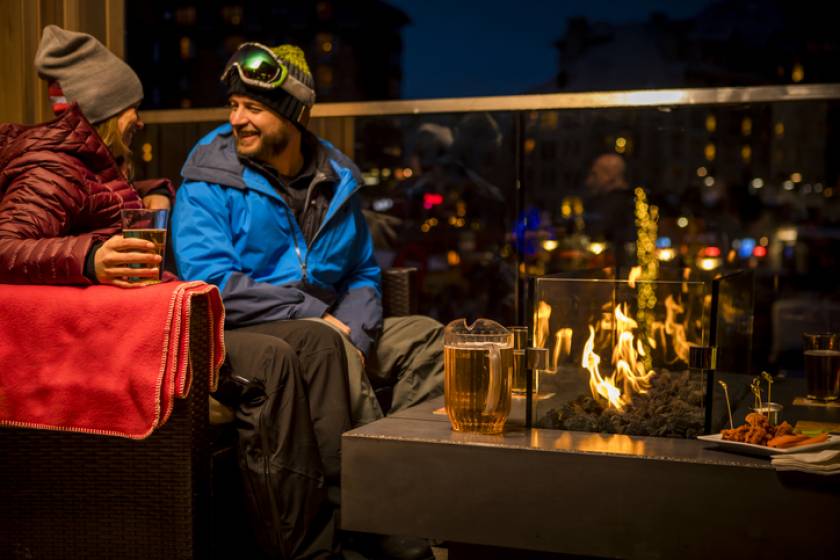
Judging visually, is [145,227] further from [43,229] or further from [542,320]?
[542,320]

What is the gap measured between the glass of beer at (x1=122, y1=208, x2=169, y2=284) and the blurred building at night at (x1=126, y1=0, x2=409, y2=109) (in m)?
59.6

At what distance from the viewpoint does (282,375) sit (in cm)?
248

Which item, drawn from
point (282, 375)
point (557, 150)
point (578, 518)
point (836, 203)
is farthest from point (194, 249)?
point (557, 150)

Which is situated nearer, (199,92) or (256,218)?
(256,218)

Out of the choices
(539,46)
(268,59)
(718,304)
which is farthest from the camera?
(539,46)

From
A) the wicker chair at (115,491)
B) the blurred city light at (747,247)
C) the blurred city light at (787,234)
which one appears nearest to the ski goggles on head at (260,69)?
the wicker chair at (115,491)

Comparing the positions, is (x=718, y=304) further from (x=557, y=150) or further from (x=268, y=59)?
(x=557, y=150)

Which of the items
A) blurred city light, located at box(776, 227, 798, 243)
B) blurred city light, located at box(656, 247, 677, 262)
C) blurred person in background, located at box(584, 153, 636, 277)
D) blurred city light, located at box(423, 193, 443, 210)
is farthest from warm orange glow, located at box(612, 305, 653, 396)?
blurred city light, located at box(776, 227, 798, 243)

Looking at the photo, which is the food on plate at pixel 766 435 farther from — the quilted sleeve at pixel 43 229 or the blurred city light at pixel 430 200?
the blurred city light at pixel 430 200

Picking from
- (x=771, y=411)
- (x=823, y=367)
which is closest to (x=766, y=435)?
(x=771, y=411)

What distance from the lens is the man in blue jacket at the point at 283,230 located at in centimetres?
295

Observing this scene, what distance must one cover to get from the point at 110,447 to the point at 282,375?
0.43 m

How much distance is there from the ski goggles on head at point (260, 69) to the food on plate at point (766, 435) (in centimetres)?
173

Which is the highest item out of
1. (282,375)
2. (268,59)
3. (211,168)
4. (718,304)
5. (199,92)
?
(199,92)
